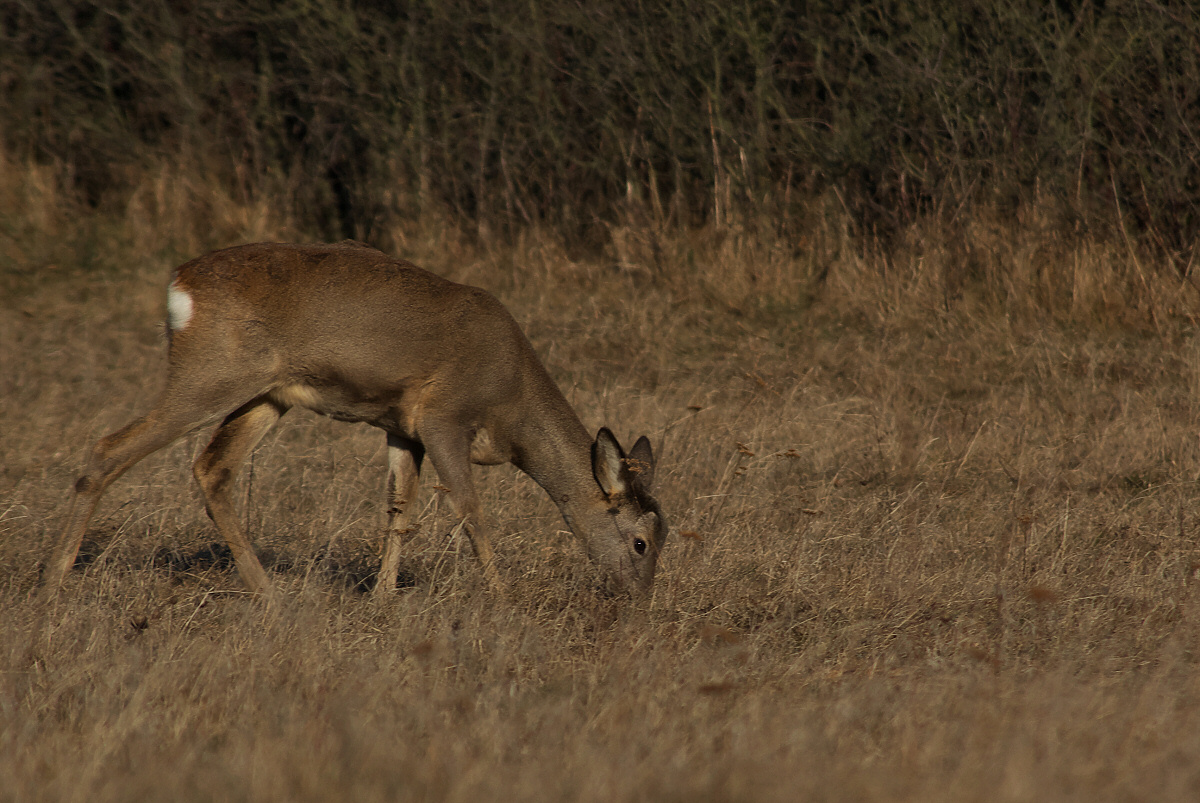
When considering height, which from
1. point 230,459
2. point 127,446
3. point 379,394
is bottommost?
point 230,459

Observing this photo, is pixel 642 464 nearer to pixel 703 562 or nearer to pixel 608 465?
pixel 608 465

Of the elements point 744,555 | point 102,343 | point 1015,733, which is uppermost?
point 1015,733

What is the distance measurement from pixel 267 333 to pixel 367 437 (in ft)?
8.43

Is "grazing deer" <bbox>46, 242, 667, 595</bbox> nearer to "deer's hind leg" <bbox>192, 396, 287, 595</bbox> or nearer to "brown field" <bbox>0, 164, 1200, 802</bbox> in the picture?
"deer's hind leg" <bbox>192, 396, 287, 595</bbox>

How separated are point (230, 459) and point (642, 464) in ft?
5.73

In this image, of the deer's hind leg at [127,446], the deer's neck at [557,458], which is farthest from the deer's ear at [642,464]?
the deer's hind leg at [127,446]

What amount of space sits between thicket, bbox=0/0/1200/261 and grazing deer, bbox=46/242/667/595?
5.04 m

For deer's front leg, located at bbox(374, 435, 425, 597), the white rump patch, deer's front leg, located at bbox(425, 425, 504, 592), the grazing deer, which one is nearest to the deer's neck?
the grazing deer

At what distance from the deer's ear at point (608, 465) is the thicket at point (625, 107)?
16.4 feet

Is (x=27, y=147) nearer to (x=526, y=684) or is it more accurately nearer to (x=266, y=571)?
(x=266, y=571)

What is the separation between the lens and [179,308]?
4980 millimetres

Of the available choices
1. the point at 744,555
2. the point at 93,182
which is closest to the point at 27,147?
the point at 93,182

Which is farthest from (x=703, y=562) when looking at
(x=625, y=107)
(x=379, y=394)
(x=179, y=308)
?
(x=625, y=107)

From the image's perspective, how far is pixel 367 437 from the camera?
7516mm
